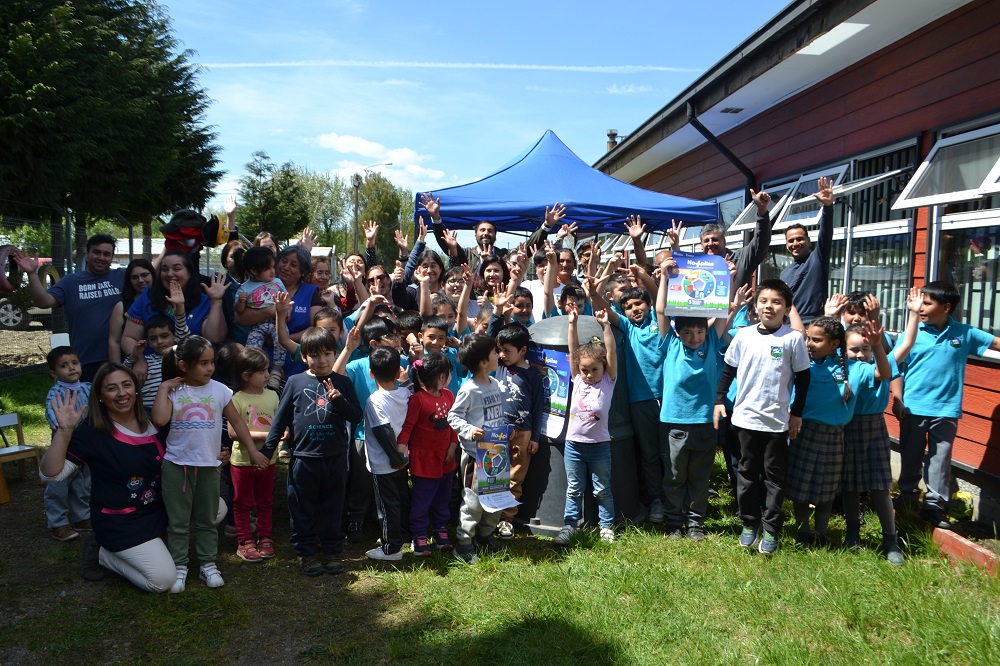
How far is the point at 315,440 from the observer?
4.23 m

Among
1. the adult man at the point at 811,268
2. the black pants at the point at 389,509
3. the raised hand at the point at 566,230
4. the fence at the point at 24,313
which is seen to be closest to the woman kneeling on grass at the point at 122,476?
the black pants at the point at 389,509

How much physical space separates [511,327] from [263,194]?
30.0 meters

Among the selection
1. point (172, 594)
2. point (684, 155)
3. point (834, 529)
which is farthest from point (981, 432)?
point (684, 155)

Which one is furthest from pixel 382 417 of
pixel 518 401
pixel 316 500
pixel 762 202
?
pixel 762 202

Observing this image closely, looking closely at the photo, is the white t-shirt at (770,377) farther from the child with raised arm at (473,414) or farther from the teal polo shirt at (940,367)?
the child with raised arm at (473,414)

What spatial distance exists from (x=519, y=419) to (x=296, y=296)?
2.10 meters

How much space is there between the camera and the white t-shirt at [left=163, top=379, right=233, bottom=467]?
4129mm

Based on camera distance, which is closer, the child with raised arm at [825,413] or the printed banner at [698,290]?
the child with raised arm at [825,413]

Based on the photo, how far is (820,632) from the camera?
3.42 meters

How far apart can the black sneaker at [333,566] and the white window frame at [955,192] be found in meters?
5.07

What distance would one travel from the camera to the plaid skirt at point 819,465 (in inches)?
171

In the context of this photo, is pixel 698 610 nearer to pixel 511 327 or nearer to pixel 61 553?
pixel 511 327

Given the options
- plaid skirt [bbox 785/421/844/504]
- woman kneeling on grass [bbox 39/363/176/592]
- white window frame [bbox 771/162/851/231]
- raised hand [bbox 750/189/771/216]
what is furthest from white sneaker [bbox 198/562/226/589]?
white window frame [bbox 771/162/851/231]

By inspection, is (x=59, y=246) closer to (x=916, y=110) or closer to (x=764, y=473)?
(x=764, y=473)
